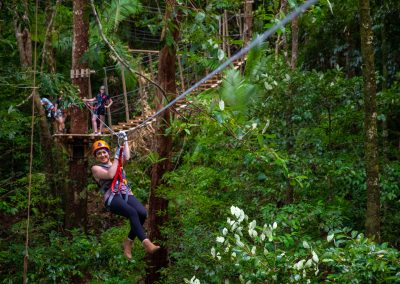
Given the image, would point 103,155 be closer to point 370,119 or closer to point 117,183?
point 117,183

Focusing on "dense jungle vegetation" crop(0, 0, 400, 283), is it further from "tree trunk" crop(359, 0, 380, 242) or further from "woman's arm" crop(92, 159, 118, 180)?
"woman's arm" crop(92, 159, 118, 180)

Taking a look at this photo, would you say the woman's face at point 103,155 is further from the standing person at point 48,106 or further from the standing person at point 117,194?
the standing person at point 48,106

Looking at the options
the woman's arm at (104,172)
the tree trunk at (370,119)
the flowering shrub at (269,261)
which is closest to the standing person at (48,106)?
the woman's arm at (104,172)

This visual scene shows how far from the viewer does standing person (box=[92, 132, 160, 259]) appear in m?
4.68

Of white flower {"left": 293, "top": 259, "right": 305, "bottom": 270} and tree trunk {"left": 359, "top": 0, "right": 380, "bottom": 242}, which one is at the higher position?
tree trunk {"left": 359, "top": 0, "right": 380, "bottom": 242}

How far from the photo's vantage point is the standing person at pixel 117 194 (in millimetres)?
4680

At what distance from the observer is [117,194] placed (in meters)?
4.83

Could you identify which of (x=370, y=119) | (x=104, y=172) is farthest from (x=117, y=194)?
(x=370, y=119)

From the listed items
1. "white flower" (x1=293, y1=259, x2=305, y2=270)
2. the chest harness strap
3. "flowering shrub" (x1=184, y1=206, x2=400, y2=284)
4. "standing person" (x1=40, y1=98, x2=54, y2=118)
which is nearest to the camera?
"flowering shrub" (x1=184, y1=206, x2=400, y2=284)

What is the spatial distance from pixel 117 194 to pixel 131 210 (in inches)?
6.6

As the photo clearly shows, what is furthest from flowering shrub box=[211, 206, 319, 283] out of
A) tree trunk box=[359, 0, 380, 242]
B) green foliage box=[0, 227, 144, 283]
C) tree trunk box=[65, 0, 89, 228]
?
tree trunk box=[65, 0, 89, 228]

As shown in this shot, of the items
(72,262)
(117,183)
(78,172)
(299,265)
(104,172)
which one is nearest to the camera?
(299,265)

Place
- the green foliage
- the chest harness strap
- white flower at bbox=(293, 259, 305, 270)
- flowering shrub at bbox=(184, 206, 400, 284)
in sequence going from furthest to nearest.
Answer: the green foliage < the chest harness strap < white flower at bbox=(293, 259, 305, 270) < flowering shrub at bbox=(184, 206, 400, 284)

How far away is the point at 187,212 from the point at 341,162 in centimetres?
170
